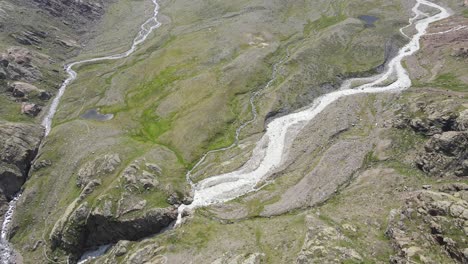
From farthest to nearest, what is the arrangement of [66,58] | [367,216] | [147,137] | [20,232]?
1. [66,58]
2. [147,137]
3. [20,232]
4. [367,216]

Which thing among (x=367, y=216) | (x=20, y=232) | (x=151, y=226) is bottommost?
(x=20, y=232)

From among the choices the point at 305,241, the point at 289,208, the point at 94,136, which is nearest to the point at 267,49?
the point at 94,136

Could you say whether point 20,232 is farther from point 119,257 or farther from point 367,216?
point 367,216

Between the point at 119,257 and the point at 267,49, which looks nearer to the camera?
the point at 119,257

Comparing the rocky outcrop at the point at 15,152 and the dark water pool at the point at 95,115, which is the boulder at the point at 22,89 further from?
the dark water pool at the point at 95,115

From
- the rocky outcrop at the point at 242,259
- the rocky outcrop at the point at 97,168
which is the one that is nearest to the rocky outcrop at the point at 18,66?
the rocky outcrop at the point at 97,168

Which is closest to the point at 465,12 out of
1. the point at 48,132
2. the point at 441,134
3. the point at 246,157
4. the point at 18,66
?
the point at 441,134

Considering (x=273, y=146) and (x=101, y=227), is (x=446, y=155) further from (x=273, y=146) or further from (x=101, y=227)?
(x=101, y=227)
